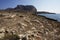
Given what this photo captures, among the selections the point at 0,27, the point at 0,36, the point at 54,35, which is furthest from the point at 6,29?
the point at 54,35

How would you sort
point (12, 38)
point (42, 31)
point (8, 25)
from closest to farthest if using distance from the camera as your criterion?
1. point (12, 38)
2. point (8, 25)
3. point (42, 31)

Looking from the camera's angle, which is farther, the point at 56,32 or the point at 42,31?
the point at 56,32

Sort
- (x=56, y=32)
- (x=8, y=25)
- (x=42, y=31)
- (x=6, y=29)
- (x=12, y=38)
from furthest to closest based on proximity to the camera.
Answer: (x=56, y=32) < (x=42, y=31) < (x=8, y=25) < (x=6, y=29) < (x=12, y=38)

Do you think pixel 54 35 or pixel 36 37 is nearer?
pixel 36 37

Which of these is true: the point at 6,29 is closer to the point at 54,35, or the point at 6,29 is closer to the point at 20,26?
the point at 20,26

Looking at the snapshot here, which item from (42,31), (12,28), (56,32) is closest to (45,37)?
(42,31)

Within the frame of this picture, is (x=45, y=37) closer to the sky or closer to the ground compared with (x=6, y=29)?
closer to the ground

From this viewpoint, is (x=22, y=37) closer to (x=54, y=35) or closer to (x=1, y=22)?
(x=1, y=22)

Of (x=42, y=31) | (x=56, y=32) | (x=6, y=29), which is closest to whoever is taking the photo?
(x=6, y=29)

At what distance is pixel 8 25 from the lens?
48.5 ft

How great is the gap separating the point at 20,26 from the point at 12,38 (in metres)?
3.71

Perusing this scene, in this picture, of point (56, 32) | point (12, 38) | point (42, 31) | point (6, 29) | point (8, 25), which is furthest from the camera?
point (56, 32)

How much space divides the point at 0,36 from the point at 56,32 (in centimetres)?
839

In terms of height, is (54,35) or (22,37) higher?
(22,37)
